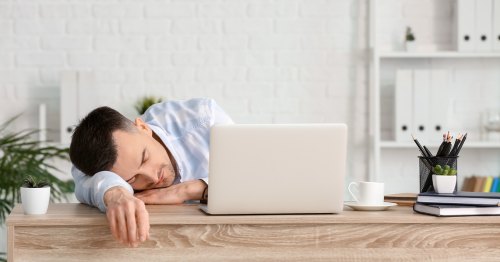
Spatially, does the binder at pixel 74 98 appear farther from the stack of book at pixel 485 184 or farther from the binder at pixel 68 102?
the stack of book at pixel 485 184

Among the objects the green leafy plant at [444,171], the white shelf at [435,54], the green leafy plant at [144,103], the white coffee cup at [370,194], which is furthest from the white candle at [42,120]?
the green leafy plant at [444,171]

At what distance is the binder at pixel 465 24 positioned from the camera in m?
3.86

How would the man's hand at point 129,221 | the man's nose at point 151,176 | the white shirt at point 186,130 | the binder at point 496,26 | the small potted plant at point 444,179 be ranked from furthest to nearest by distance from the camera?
1. the binder at point 496,26
2. the white shirt at point 186,130
3. the man's nose at point 151,176
4. the small potted plant at point 444,179
5. the man's hand at point 129,221

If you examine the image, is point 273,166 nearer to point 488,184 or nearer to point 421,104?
point 421,104

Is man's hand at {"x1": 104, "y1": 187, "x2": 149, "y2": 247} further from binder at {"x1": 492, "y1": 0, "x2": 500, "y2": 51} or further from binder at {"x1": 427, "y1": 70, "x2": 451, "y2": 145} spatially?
binder at {"x1": 492, "y1": 0, "x2": 500, "y2": 51}

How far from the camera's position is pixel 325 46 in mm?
4023

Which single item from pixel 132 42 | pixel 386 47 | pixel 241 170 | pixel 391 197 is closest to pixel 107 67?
pixel 132 42

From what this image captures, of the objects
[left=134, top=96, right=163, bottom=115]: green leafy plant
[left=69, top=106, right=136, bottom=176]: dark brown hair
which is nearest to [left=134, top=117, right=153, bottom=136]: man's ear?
[left=69, top=106, right=136, bottom=176]: dark brown hair

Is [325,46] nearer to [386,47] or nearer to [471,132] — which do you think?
[386,47]

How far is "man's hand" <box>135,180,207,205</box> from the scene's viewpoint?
197 cm

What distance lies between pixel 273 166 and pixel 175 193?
42 cm

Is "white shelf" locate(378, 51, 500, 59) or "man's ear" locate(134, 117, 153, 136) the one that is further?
"white shelf" locate(378, 51, 500, 59)

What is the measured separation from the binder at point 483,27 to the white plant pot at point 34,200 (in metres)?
2.70

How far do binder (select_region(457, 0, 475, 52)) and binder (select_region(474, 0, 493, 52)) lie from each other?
0.08 feet
